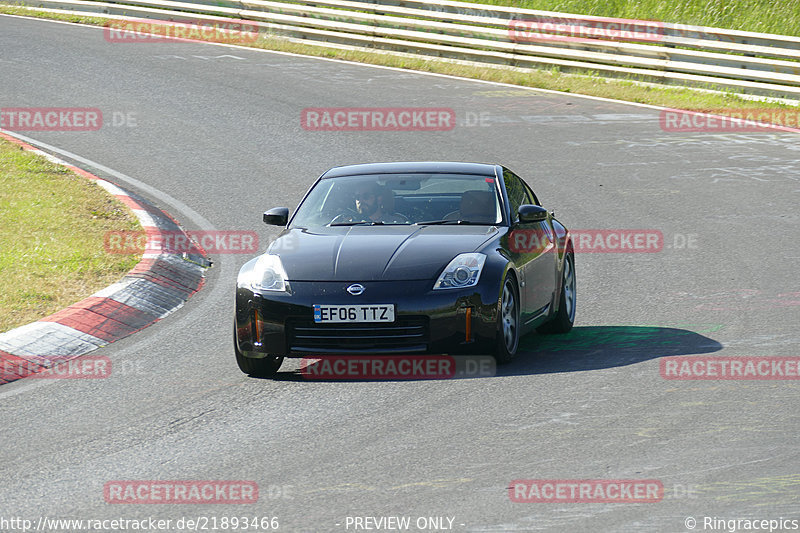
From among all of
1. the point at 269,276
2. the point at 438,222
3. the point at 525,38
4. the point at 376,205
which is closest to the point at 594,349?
the point at 438,222

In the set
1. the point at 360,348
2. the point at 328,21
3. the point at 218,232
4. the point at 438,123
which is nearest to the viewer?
the point at 360,348

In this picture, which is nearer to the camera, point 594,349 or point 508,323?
point 508,323

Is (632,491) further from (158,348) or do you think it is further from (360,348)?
(158,348)

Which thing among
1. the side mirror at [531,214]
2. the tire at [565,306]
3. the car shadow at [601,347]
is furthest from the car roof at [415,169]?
the car shadow at [601,347]

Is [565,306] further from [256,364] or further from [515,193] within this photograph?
[256,364]

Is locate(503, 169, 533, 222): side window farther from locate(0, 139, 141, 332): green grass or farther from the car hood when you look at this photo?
locate(0, 139, 141, 332): green grass

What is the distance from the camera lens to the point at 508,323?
8.67 m

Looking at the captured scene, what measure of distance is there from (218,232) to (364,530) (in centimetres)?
870

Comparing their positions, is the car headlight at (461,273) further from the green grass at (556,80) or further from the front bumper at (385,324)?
the green grass at (556,80)

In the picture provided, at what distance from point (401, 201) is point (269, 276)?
1.52 m

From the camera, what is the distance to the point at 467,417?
713cm

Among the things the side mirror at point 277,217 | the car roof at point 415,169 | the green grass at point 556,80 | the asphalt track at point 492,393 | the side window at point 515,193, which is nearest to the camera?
the asphalt track at point 492,393

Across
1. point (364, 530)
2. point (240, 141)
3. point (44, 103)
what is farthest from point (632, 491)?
point (44, 103)

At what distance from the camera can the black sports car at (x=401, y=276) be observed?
8.20 meters
